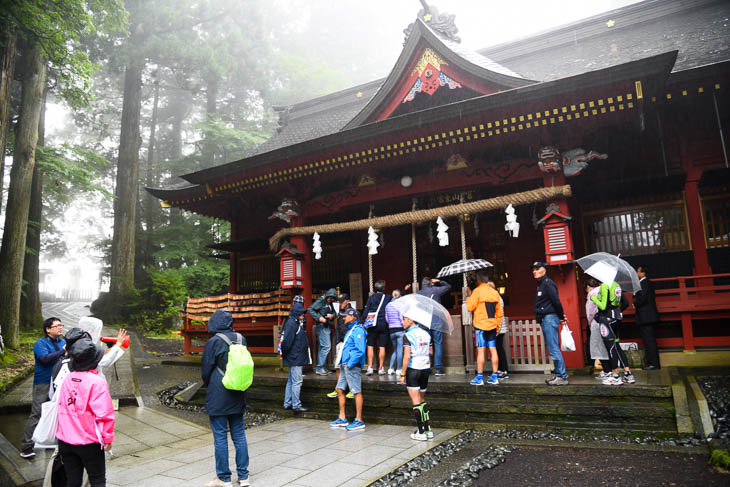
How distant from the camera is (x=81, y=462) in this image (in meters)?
3.76

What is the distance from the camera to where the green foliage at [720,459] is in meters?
4.32

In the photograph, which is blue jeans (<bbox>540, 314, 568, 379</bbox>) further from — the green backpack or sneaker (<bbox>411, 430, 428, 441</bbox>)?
the green backpack

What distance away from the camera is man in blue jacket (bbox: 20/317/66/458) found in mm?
5473

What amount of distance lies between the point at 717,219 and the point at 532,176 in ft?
12.2

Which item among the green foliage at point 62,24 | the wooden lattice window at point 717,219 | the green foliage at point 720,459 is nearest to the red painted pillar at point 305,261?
the green foliage at point 62,24

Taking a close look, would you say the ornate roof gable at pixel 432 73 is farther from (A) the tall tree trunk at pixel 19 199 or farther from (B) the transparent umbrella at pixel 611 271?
(A) the tall tree trunk at pixel 19 199

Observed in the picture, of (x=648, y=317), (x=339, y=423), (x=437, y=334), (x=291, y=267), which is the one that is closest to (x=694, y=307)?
(x=648, y=317)

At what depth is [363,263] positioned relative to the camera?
1306 centimetres

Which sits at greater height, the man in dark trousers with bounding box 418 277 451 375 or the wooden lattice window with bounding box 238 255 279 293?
the wooden lattice window with bounding box 238 255 279 293

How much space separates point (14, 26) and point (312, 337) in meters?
10.5

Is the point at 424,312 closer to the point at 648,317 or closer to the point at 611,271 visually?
the point at 611,271

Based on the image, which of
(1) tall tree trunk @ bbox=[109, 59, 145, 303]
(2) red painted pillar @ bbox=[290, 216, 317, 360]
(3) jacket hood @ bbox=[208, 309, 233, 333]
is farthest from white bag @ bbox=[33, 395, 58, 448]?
(1) tall tree trunk @ bbox=[109, 59, 145, 303]

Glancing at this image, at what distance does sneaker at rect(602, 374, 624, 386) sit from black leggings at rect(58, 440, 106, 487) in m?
6.24

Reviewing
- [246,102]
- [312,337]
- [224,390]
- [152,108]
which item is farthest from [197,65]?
[224,390]
